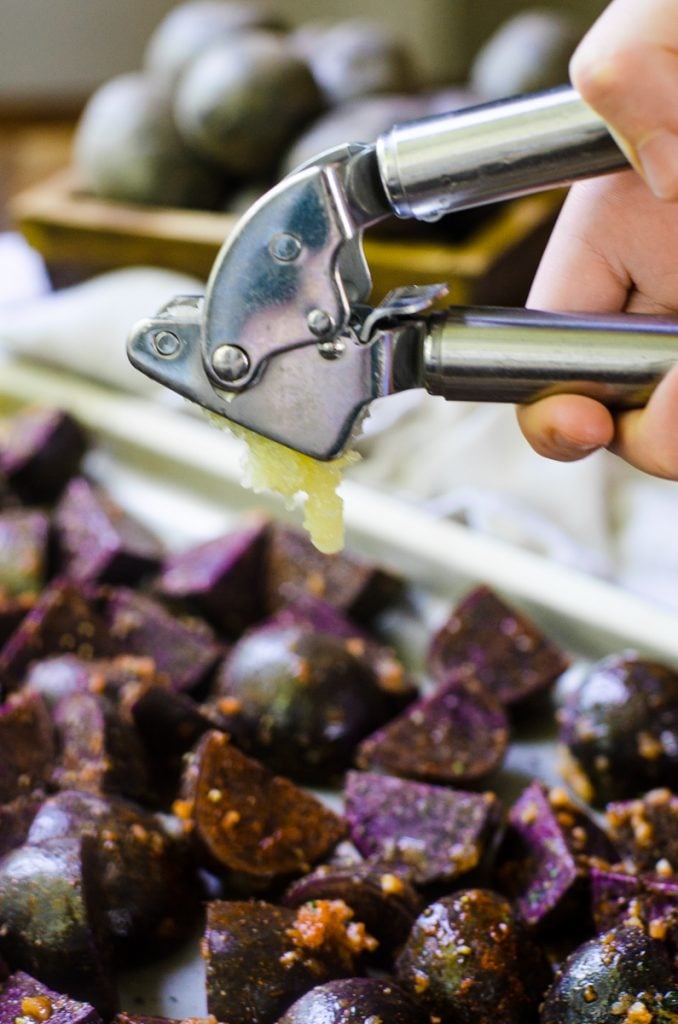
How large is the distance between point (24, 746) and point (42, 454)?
2.70ft

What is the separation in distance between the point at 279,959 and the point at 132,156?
2.13 metres

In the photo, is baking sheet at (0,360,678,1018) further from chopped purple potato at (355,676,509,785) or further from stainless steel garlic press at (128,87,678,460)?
stainless steel garlic press at (128,87,678,460)

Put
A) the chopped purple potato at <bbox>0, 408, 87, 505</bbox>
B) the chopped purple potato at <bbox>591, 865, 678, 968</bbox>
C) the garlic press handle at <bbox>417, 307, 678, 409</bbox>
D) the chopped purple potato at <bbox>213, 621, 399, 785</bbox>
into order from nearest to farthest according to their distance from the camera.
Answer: the garlic press handle at <bbox>417, 307, 678, 409</bbox> → the chopped purple potato at <bbox>591, 865, 678, 968</bbox> → the chopped purple potato at <bbox>213, 621, 399, 785</bbox> → the chopped purple potato at <bbox>0, 408, 87, 505</bbox>

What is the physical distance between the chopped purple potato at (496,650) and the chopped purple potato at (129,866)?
1.73 ft

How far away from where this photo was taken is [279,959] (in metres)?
1.11

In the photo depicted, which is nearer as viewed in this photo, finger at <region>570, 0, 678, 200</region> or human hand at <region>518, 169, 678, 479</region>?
finger at <region>570, 0, 678, 200</region>

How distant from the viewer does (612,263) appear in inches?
49.7

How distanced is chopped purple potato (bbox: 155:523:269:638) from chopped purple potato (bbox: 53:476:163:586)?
57 mm

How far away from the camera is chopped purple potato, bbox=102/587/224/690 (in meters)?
1.62

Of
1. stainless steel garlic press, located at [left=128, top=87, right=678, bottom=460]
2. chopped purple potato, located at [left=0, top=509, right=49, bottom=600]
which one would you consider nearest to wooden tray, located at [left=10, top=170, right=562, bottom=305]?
chopped purple potato, located at [left=0, top=509, right=49, bottom=600]

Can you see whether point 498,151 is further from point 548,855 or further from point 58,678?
point 58,678

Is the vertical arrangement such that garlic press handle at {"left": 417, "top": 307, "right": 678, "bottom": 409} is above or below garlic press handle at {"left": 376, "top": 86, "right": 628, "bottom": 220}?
below

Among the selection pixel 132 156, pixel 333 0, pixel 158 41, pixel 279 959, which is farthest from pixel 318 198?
pixel 333 0

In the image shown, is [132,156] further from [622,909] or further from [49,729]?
A: [622,909]
